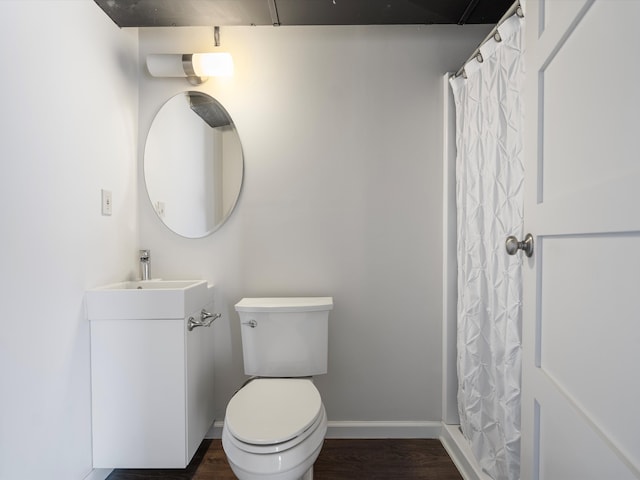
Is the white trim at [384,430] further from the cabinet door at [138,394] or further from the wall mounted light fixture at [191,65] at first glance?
the wall mounted light fixture at [191,65]

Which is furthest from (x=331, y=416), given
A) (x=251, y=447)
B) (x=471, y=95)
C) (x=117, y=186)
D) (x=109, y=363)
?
(x=471, y=95)

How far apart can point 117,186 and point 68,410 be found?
0.96 m

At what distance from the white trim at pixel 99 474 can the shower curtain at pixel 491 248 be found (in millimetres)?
1572

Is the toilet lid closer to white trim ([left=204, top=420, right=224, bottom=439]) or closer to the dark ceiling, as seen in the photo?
white trim ([left=204, top=420, right=224, bottom=439])

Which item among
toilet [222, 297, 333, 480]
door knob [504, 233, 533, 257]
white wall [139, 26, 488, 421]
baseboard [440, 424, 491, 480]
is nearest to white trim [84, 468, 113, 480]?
white wall [139, 26, 488, 421]

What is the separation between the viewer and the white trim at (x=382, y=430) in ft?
6.50

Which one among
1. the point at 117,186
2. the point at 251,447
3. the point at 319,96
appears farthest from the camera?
the point at 319,96

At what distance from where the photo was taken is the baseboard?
61.5 inches

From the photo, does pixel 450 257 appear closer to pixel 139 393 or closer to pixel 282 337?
pixel 282 337

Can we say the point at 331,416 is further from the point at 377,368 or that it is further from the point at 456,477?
the point at 456,477

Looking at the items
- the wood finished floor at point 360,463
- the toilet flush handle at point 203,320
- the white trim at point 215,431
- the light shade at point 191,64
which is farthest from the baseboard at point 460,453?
the light shade at point 191,64

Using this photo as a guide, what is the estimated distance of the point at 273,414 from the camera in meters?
1.36

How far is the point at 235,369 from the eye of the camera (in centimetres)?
200

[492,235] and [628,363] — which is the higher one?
[492,235]
